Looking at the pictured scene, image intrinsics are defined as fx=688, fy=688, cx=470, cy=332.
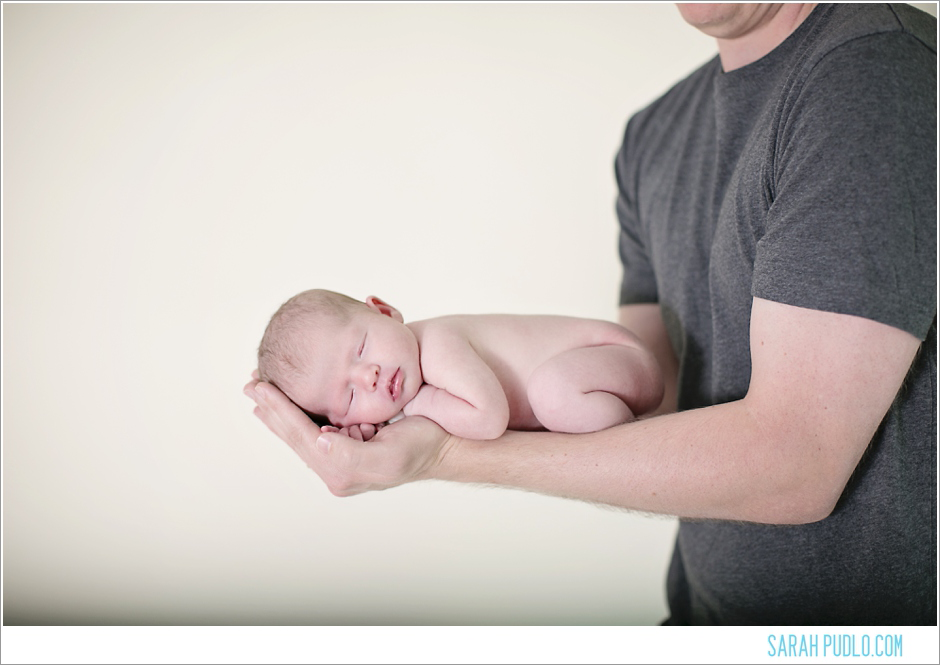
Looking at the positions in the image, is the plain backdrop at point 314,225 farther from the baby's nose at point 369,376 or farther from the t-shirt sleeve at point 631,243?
the baby's nose at point 369,376

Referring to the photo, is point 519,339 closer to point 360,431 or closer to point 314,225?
point 360,431

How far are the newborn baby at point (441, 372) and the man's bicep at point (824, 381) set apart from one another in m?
0.38

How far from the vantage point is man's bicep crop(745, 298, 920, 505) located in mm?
991

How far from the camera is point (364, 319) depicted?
4.78ft

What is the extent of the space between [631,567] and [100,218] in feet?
9.13

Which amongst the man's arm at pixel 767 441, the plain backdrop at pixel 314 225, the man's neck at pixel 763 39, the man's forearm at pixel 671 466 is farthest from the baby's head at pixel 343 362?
the plain backdrop at pixel 314 225

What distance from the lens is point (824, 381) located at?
1.01 meters

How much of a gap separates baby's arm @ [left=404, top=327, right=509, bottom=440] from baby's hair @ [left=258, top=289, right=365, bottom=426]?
207mm

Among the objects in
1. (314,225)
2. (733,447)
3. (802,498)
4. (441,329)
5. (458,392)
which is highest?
(314,225)

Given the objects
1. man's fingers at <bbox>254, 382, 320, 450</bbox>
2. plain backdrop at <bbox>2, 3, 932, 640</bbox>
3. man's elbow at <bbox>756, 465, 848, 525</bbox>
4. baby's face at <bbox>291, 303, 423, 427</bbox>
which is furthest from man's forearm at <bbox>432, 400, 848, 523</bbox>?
plain backdrop at <bbox>2, 3, 932, 640</bbox>

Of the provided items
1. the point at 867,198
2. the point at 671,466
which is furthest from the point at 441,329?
the point at 867,198

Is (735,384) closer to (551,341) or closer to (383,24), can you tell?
(551,341)

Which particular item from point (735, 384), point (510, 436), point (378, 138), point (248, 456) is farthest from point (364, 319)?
point (248, 456)

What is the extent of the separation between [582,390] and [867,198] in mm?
619
